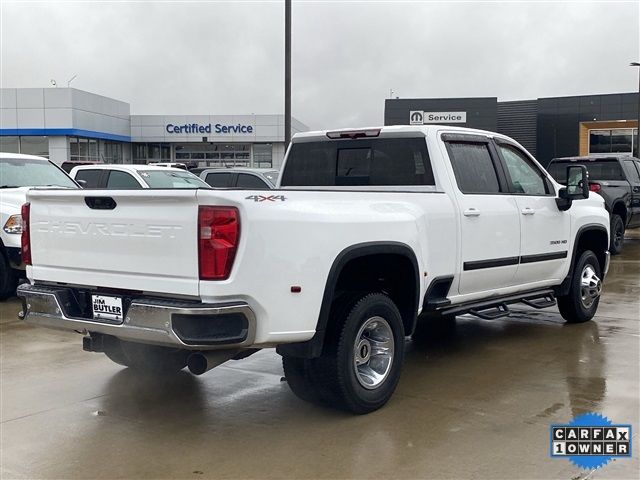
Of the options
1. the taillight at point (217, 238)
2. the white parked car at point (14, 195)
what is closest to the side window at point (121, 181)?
the white parked car at point (14, 195)

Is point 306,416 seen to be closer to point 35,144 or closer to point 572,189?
point 572,189

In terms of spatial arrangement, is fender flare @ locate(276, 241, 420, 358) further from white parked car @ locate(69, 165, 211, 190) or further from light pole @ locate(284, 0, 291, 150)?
light pole @ locate(284, 0, 291, 150)

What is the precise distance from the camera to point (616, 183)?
1494cm

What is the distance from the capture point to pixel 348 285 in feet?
16.8

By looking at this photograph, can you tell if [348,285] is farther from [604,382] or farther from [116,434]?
[604,382]

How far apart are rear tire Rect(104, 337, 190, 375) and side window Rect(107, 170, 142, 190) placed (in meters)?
7.62

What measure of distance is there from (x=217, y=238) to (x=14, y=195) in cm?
641

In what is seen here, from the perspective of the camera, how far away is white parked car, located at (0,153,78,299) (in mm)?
9125

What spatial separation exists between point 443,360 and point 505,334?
1.39m

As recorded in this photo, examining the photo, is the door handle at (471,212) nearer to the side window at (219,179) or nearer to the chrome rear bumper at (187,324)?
the chrome rear bumper at (187,324)

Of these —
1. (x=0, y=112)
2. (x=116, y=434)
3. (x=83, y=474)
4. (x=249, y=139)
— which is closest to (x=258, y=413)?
(x=116, y=434)

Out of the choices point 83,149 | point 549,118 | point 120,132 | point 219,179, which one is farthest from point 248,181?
point 549,118

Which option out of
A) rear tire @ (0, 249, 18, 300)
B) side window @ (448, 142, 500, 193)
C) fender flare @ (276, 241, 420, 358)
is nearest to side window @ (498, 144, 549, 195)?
side window @ (448, 142, 500, 193)

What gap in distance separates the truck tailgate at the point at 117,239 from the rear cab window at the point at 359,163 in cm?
248
